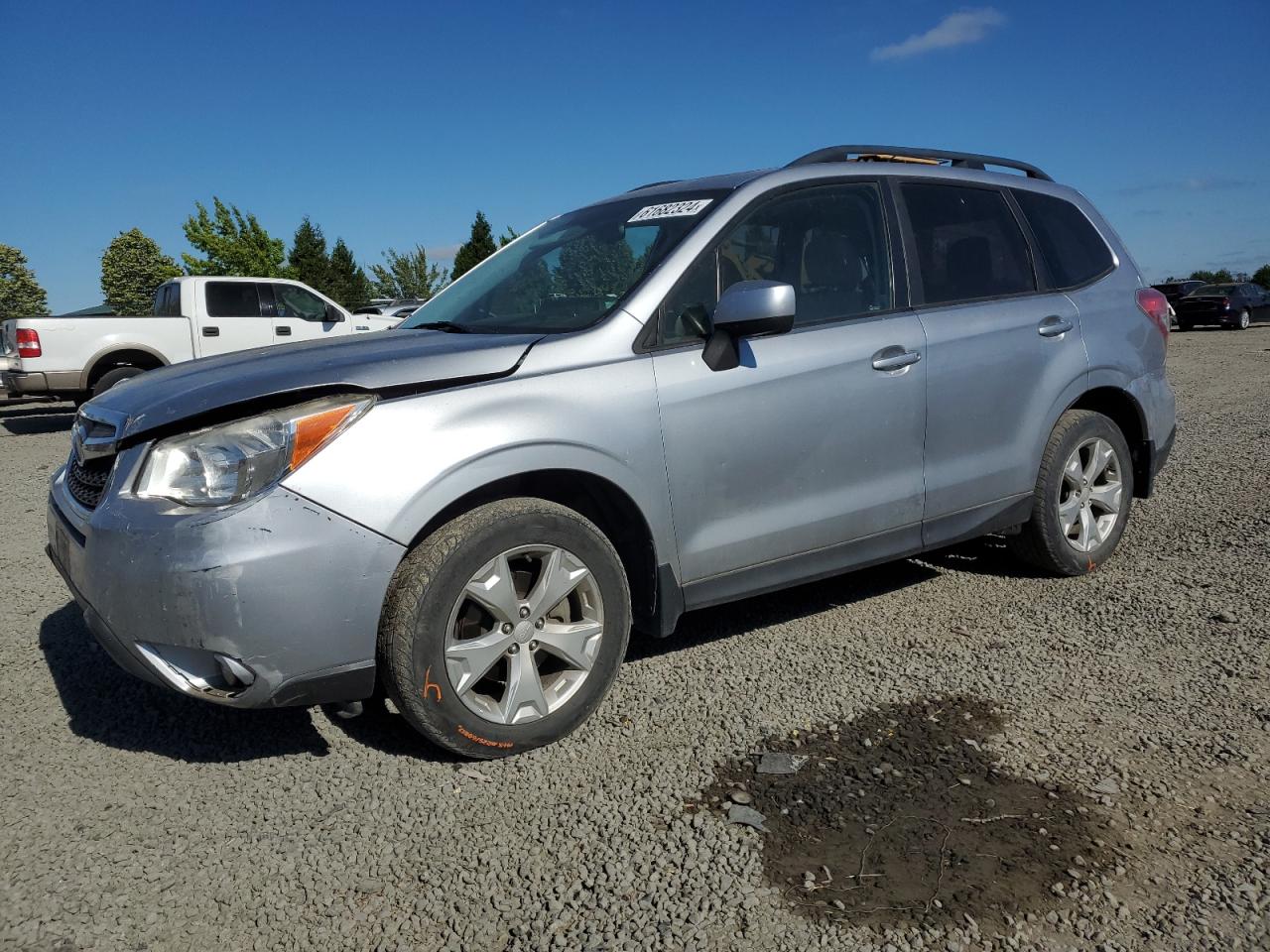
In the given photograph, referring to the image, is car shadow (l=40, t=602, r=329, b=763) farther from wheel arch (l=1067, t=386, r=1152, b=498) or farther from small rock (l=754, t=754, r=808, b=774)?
wheel arch (l=1067, t=386, r=1152, b=498)

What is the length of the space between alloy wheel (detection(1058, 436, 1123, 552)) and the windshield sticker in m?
2.16

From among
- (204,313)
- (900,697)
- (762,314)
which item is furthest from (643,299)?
(204,313)

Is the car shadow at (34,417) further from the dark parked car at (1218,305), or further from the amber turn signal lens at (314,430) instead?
the dark parked car at (1218,305)

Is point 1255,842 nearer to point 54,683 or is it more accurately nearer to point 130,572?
point 130,572

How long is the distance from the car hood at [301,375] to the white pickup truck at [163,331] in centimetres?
855

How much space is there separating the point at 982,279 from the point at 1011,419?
634 mm

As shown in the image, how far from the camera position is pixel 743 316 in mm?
3311

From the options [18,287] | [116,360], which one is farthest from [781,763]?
[18,287]

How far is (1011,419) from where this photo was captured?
430 centimetres

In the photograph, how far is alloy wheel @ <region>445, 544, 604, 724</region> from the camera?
9.66ft

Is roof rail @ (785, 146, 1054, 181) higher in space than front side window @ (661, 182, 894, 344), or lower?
higher

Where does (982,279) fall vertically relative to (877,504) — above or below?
above

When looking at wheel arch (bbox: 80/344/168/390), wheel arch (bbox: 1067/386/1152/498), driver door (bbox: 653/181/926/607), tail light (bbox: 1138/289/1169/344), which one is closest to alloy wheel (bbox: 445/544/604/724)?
driver door (bbox: 653/181/926/607)

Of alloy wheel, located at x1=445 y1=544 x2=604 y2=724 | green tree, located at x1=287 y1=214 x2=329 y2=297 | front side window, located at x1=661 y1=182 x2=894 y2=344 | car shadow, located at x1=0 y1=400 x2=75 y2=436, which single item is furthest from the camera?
green tree, located at x1=287 y1=214 x2=329 y2=297
